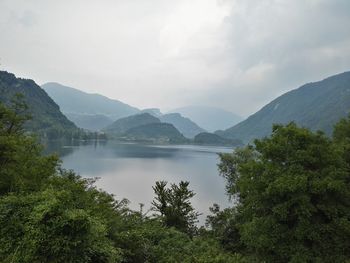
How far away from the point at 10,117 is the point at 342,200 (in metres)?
18.3

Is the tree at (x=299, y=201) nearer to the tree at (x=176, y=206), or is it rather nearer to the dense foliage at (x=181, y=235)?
the dense foliage at (x=181, y=235)

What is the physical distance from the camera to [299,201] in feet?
47.4

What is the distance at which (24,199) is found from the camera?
9641 mm

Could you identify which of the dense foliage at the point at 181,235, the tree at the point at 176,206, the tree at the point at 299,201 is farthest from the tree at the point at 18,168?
the tree at the point at 299,201

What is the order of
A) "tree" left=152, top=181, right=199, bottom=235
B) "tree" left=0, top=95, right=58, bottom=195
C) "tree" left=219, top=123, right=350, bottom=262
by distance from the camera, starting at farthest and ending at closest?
"tree" left=152, top=181, right=199, bottom=235, "tree" left=219, top=123, right=350, bottom=262, "tree" left=0, top=95, right=58, bottom=195

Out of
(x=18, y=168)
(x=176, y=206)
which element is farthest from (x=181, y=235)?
(x=18, y=168)

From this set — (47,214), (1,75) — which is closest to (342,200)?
(47,214)

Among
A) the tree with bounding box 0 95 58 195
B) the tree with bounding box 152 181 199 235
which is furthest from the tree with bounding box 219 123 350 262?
the tree with bounding box 0 95 58 195

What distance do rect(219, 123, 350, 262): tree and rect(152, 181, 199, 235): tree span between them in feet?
19.6

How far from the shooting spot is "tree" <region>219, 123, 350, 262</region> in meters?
14.4

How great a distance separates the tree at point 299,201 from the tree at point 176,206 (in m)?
5.96

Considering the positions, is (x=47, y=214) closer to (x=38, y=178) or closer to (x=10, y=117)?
(x=38, y=178)

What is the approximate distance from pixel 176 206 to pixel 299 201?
975 cm

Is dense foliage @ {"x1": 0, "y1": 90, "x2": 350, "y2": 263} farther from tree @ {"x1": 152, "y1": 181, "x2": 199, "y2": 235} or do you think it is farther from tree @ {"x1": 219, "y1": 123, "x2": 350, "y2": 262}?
tree @ {"x1": 152, "y1": 181, "x2": 199, "y2": 235}
